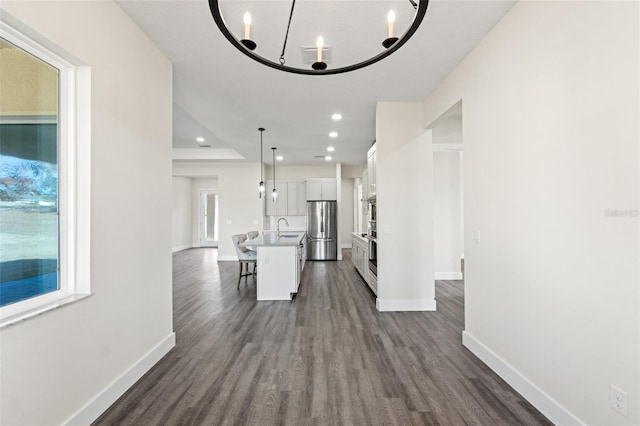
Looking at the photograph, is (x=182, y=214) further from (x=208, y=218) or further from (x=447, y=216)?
(x=447, y=216)

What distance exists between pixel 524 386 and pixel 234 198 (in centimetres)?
787

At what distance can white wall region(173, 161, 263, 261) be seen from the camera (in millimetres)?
8655

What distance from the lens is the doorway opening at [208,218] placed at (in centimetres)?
1173

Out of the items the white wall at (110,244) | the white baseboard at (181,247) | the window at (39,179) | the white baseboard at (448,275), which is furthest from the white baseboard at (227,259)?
the window at (39,179)

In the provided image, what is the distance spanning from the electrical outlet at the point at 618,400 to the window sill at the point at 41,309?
3.01 meters

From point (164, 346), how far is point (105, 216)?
1.42m

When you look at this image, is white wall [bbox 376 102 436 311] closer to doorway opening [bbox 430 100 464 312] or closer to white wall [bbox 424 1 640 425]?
white wall [bbox 424 1 640 425]

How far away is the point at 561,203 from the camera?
5.94 ft

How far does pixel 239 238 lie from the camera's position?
574cm

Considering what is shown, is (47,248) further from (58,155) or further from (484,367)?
(484,367)

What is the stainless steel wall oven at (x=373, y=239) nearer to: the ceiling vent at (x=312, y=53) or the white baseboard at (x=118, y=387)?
the ceiling vent at (x=312, y=53)

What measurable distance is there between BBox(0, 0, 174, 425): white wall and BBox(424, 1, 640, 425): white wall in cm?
294

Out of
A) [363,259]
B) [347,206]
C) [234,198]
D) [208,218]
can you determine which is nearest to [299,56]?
[363,259]

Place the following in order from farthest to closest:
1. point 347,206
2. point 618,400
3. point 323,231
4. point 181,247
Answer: point 181,247 → point 347,206 → point 323,231 → point 618,400
